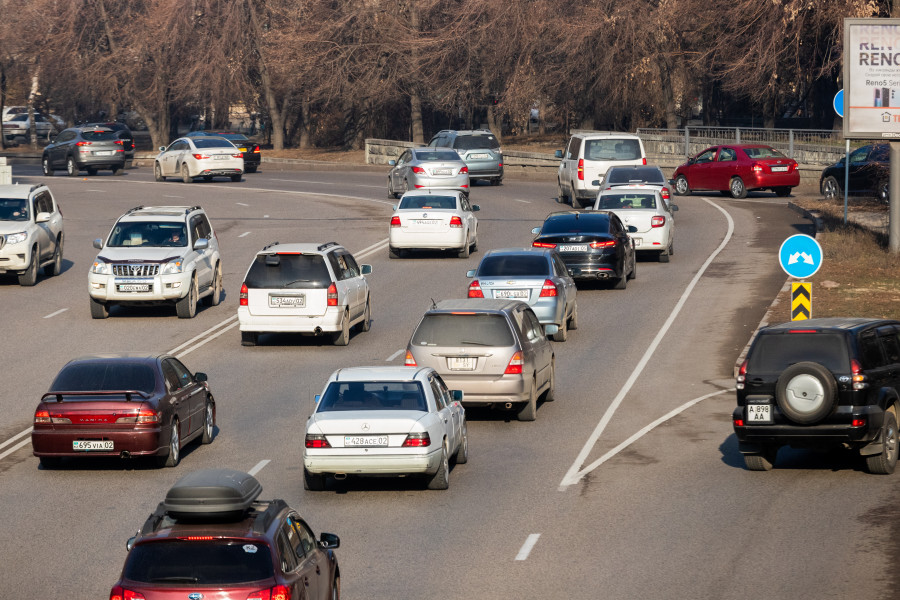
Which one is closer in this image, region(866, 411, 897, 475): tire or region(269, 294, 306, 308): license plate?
region(866, 411, 897, 475): tire

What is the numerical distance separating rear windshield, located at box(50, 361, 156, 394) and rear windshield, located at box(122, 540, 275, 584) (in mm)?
8152

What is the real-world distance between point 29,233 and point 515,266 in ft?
38.0

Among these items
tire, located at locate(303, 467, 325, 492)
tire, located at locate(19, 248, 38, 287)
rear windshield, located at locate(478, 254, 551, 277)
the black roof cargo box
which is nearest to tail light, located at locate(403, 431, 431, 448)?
tire, located at locate(303, 467, 325, 492)

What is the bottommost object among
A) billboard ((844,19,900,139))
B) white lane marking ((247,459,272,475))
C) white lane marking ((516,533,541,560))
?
white lane marking ((247,459,272,475))

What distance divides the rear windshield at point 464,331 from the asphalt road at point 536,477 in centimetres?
119

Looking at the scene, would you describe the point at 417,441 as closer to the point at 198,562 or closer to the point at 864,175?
the point at 198,562

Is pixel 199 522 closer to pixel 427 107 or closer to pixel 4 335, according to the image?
pixel 4 335

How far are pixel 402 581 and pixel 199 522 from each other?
11.3 feet

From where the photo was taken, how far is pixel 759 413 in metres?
15.6

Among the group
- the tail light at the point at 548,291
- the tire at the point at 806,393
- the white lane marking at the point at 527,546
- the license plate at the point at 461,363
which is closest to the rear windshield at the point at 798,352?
the tire at the point at 806,393

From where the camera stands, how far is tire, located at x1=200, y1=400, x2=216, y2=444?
17.8 metres

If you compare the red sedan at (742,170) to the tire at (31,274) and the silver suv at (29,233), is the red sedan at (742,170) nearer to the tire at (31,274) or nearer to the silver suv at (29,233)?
the silver suv at (29,233)

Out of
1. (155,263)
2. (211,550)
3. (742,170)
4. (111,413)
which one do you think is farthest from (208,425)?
(742,170)

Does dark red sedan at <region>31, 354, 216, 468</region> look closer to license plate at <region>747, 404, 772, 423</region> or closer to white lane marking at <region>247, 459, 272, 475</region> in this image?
white lane marking at <region>247, 459, 272, 475</region>
